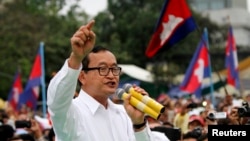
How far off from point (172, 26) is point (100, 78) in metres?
8.19

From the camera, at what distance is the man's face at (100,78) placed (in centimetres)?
516

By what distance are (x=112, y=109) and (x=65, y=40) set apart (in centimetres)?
4044

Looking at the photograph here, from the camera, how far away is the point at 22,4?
48.3m

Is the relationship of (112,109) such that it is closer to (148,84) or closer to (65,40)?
(148,84)

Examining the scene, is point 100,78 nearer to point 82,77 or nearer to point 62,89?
point 82,77

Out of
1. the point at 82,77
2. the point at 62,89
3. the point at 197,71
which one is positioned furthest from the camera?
the point at 197,71

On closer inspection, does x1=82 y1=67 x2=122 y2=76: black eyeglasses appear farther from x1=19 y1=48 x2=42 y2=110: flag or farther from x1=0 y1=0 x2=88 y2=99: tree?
x1=0 y1=0 x2=88 y2=99: tree

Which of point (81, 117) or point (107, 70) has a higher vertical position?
point (107, 70)

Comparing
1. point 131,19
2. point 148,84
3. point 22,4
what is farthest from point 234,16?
point 148,84

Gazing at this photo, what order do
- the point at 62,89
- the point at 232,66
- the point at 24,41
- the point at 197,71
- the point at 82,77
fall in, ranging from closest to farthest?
the point at 62,89, the point at 82,77, the point at 197,71, the point at 232,66, the point at 24,41

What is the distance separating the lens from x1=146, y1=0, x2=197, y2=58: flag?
1321 centimetres

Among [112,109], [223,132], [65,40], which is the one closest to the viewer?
[223,132]

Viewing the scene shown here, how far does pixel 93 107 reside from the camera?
527 centimetres

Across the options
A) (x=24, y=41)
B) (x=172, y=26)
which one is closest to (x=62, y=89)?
(x=172, y=26)
